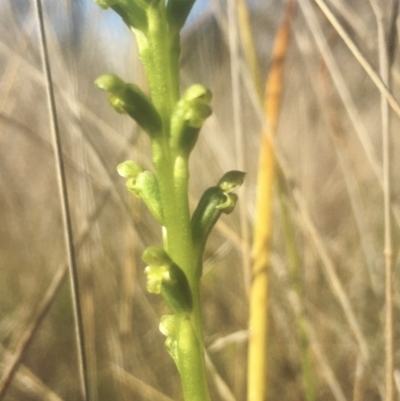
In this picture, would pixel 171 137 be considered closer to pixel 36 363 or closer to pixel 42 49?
pixel 42 49

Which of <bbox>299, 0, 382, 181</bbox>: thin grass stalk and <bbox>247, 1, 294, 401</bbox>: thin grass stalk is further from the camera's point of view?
<bbox>299, 0, 382, 181</bbox>: thin grass stalk

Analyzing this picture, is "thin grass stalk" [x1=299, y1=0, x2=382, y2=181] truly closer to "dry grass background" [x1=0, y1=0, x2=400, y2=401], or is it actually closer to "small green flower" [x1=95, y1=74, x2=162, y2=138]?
"dry grass background" [x1=0, y1=0, x2=400, y2=401]

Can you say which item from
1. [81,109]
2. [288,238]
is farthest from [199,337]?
[81,109]

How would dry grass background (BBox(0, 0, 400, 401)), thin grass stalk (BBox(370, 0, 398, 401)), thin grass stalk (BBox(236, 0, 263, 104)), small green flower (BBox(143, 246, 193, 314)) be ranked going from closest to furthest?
small green flower (BBox(143, 246, 193, 314))
thin grass stalk (BBox(370, 0, 398, 401))
thin grass stalk (BBox(236, 0, 263, 104))
dry grass background (BBox(0, 0, 400, 401))

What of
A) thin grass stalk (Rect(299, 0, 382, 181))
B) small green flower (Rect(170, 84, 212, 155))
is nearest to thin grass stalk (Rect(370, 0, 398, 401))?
thin grass stalk (Rect(299, 0, 382, 181))

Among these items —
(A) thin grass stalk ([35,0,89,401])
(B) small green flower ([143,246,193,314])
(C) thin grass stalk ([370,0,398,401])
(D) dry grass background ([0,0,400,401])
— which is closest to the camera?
(B) small green flower ([143,246,193,314])

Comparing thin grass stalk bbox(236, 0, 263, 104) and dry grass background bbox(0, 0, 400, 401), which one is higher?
thin grass stalk bbox(236, 0, 263, 104)
